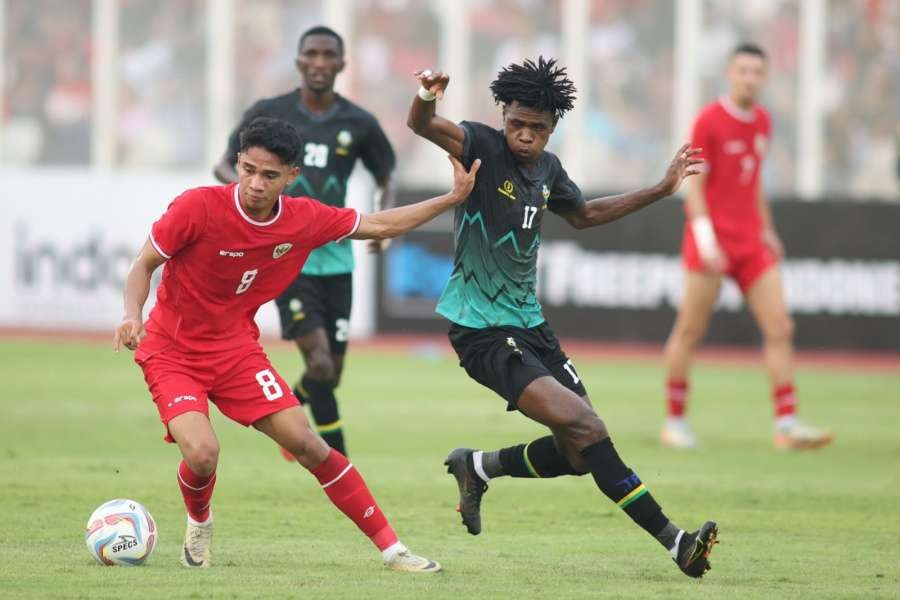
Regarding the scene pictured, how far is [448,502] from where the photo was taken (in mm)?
9391

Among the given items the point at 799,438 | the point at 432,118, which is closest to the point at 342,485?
the point at 432,118

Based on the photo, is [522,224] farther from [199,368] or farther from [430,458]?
[430,458]

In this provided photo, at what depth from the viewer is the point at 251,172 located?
698 cm

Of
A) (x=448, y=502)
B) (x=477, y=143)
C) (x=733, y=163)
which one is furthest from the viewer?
(x=733, y=163)

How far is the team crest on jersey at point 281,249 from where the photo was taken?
23.6ft

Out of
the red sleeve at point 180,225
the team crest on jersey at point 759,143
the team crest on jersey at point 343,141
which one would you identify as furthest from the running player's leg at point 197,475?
the team crest on jersey at point 759,143

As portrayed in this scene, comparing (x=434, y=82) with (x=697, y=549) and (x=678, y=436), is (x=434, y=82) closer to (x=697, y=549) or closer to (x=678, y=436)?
(x=697, y=549)

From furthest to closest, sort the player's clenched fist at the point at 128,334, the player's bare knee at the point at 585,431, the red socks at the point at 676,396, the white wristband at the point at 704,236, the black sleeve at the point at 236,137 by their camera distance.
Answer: the red socks at the point at 676,396 → the white wristband at the point at 704,236 → the black sleeve at the point at 236,137 → the player's bare knee at the point at 585,431 → the player's clenched fist at the point at 128,334

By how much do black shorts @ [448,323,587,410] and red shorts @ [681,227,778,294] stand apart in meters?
4.82

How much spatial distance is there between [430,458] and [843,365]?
9.54m

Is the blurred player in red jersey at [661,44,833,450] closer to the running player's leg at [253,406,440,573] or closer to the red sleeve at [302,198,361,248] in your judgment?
the red sleeve at [302,198,361,248]

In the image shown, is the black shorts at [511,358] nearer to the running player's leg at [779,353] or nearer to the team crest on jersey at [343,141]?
the team crest on jersey at [343,141]

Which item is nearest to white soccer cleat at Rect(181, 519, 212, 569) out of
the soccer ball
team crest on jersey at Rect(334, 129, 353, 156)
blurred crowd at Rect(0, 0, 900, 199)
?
the soccer ball

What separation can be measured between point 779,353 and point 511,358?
5436mm
